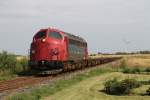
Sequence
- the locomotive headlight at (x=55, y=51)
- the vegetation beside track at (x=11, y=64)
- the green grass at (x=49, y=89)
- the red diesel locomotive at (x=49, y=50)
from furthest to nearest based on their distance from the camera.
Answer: the vegetation beside track at (x=11, y=64) < the locomotive headlight at (x=55, y=51) < the red diesel locomotive at (x=49, y=50) < the green grass at (x=49, y=89)

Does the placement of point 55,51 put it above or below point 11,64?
above

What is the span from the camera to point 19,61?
46.9 m

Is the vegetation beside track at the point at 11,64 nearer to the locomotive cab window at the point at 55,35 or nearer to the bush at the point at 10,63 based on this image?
the bush at the point at 10,63

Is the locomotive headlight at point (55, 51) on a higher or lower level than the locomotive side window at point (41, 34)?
lower

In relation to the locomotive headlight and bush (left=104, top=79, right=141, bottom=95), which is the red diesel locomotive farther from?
bush (left=104, top=79, right=141, bottom=95)

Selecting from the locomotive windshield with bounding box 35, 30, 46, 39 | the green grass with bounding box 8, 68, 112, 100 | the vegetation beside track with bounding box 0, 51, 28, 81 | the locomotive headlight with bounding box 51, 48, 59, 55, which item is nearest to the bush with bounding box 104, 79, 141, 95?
the green grass with bounding box 8, 68, 112, 100

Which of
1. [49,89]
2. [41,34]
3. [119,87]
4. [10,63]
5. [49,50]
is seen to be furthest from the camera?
[10,63]

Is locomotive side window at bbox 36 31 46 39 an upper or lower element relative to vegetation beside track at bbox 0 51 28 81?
upper

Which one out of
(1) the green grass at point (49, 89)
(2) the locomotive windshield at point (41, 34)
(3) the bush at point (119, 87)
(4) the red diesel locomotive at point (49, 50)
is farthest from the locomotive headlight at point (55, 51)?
(3) the bush at point (119, 87)

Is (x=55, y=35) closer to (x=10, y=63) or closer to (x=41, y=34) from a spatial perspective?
(x=41, y=34)

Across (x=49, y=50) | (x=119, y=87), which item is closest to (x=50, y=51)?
(x=49, y=50)

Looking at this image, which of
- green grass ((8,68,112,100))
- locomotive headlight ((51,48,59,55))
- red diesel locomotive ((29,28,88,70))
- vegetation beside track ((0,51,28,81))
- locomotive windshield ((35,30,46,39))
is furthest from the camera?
vegetation beside track ((0,51,28,81))

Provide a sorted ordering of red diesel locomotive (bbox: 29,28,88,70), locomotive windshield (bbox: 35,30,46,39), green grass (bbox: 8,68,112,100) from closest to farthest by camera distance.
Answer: green grass (bbox: 8,68,112,100) < red diesel locomotive (bbox: 29,28,88,70) < locomotive windshield (bbox: 35,30,46,39)

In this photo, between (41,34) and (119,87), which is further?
(41,34)
